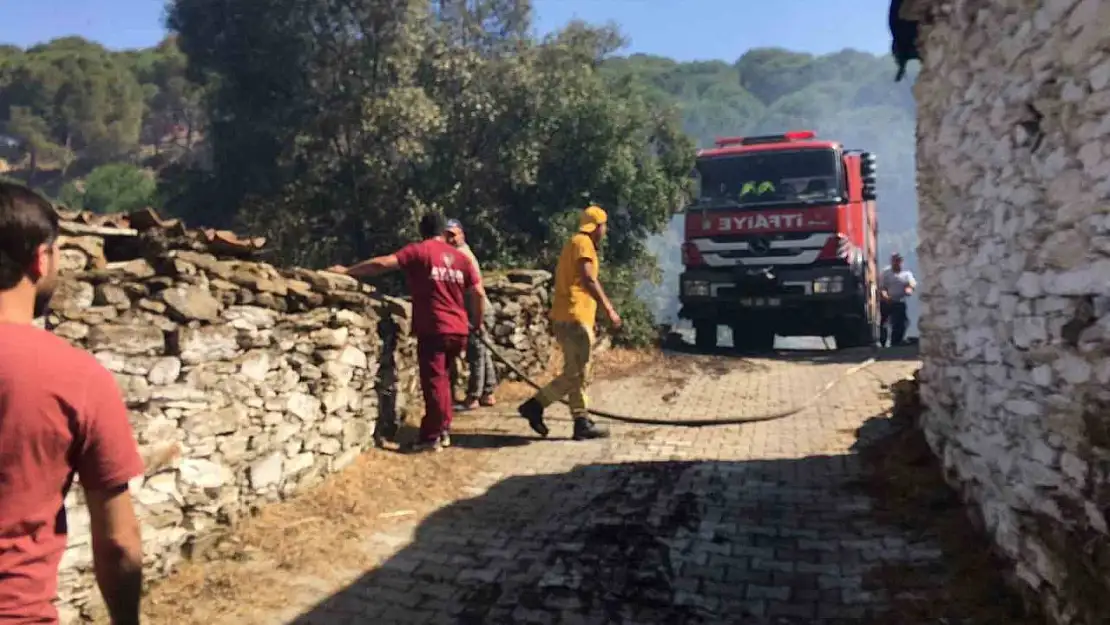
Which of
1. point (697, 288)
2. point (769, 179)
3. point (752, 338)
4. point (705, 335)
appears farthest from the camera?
point (752, 338)

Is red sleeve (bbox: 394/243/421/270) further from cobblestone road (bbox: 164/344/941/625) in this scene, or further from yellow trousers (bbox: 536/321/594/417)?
cobblestone road (bbox: 164/344/941/625)

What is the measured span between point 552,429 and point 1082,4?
528 centimetres

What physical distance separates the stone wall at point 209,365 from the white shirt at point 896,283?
11710mm

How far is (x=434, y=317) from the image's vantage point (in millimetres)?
6367

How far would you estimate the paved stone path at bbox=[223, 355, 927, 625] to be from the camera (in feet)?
13.4

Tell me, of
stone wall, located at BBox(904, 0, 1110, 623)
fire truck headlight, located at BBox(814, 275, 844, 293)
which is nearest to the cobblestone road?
stone wall, located at BBox(904, 0, 1110, 623)

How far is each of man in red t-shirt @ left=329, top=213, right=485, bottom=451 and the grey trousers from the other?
1.47m

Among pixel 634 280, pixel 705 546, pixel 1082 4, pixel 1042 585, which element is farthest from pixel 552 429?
pixel 634 280

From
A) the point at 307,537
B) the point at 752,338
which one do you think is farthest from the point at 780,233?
the point at 307,537

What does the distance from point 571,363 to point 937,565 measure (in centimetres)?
336

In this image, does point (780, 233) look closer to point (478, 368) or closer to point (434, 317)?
point (478, 368)

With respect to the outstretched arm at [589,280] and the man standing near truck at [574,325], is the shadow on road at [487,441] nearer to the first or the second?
the man standing near truck at [574,325]

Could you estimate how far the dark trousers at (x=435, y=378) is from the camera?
6.38 meters

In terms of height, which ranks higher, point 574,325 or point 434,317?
point 434,317
